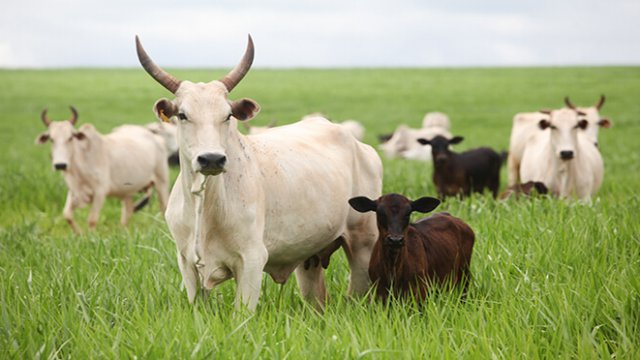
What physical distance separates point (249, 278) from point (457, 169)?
23.7 ft

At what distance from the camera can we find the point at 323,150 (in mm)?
5883

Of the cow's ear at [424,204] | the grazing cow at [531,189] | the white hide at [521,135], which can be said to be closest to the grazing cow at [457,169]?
the white hide at [521,135]

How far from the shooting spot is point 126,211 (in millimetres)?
11930

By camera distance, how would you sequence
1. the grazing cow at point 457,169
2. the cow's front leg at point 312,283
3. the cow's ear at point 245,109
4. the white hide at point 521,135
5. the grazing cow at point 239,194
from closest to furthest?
the grazing cow at point 239,194
the cow's ear at point 245,109
the cow's front leg at point 312,283
the grazing cow at point 457,169
the white hide at point 521,135

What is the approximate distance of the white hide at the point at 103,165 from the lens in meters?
11.1

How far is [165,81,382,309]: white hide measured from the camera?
4.66 meters

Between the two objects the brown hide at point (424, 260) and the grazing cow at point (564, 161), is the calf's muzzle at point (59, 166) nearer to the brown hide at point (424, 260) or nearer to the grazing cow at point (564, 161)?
the grazing cow at point (564, 161)

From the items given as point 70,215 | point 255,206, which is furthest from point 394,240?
point 70,215

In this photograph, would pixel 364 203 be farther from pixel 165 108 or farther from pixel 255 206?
pixel 165 108

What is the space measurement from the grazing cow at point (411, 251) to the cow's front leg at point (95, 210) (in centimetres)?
627

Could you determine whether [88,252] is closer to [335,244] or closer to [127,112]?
[335,244]

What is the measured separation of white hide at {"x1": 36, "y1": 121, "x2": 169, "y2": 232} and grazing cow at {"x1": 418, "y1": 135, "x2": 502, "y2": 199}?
14.0 ft

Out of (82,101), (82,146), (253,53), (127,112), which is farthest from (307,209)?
(82,101)

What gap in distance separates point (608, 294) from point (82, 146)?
342 inches
